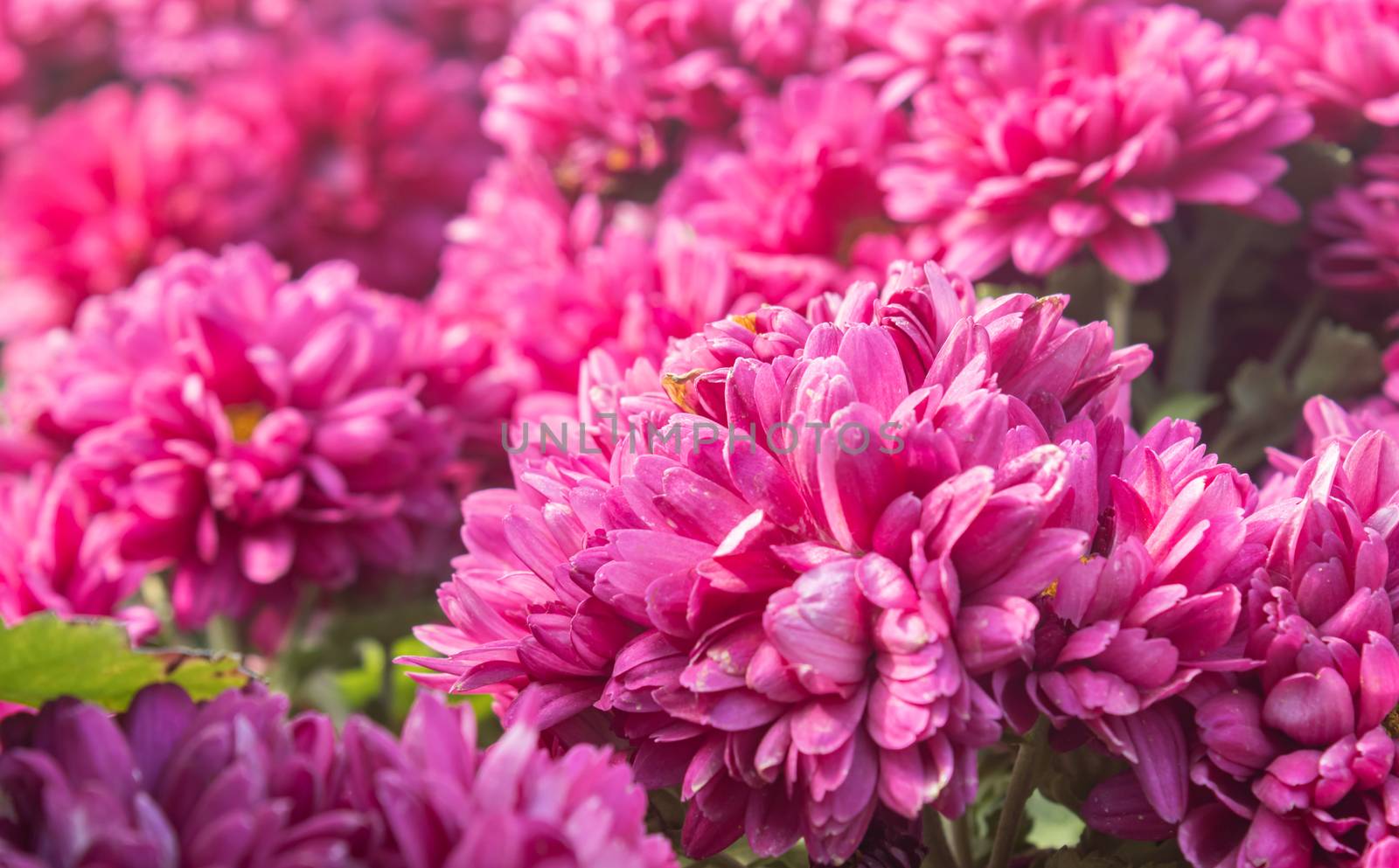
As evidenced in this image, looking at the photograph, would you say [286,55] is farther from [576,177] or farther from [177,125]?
[576,177]

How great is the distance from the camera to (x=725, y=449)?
0.39m

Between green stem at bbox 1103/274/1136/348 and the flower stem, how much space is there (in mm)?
294

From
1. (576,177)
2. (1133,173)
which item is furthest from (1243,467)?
(576,177)

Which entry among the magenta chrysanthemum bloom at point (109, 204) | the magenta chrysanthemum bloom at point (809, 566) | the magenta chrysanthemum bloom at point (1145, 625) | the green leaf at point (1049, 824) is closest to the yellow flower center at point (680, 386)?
the magenta chrysanthemum bloom at point (809, 566)

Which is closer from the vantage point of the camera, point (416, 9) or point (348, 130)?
point (348, 130)

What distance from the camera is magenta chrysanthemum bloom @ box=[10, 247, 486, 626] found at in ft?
2.08

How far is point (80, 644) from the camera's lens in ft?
1.34

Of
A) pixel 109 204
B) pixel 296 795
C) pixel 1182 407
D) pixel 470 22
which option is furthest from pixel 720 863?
pixel 470 22

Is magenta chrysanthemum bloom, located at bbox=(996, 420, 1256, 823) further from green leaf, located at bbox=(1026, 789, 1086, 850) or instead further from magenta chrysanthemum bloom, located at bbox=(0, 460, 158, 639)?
magenta chrysanthemum bloom, located at bbox=(0, 460, 158, 639)

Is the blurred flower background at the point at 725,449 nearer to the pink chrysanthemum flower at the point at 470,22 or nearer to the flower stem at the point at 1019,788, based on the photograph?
the flower stem at the point at 1019,788

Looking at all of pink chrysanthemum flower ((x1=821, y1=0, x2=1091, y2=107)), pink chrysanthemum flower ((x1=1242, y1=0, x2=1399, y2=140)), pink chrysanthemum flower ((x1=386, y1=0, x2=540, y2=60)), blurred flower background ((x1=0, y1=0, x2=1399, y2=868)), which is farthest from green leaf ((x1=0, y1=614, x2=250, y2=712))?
pink chrysanthemum flower ((x1=386, y1=0, x2=540, y2=60))

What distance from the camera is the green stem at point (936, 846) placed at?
1.45 feet

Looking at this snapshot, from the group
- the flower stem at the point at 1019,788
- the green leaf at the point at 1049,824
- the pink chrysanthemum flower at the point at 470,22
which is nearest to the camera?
the flower stem at the point at 1019,788

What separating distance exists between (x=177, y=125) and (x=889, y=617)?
0.84 metres
